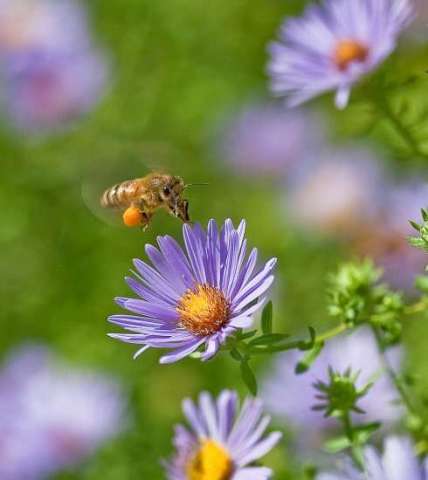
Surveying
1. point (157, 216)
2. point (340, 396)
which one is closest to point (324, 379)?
point (340, 396)

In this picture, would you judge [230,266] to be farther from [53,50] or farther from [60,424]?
[53,50]

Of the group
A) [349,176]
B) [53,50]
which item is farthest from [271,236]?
[53,50]

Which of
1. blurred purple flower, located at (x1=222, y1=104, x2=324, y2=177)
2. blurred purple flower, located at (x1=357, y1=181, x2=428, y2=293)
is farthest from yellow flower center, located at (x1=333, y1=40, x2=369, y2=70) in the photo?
blurred purple flower, located at (x1=222, y1=104, x2=324, y2=177)

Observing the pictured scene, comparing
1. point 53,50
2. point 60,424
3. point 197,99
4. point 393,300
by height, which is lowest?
point 393,300

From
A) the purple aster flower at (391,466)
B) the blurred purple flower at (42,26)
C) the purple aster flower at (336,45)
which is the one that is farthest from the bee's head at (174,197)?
the blurred purple flower at (42,26)

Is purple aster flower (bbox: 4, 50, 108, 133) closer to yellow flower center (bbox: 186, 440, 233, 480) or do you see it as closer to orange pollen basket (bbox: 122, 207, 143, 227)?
Result: orange pollen basket (bbox: 122, 207, 143, 227)

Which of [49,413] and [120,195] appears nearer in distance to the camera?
[120,195]

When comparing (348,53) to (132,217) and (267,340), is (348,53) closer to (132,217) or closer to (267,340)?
(132,217)

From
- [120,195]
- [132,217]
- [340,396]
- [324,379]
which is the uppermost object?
[120,195]
